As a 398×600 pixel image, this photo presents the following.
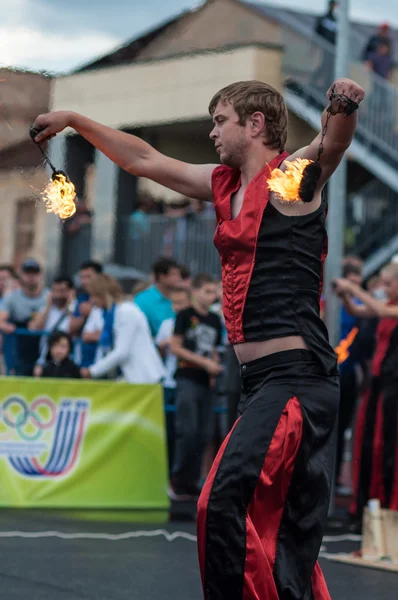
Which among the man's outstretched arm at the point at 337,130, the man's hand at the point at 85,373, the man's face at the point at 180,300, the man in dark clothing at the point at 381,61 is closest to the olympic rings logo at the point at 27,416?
the man's hand at the point at 85,373

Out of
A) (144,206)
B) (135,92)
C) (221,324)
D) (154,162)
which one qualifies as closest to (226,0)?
(135,92)

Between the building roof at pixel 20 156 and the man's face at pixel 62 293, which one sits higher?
the building roof at pixel 20 156

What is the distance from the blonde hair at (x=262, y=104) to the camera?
416 cm

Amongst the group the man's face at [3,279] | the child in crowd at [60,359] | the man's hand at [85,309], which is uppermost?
the man's face at [3,279]

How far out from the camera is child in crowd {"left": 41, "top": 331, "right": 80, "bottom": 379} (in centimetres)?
1043

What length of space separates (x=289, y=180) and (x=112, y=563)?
382cm

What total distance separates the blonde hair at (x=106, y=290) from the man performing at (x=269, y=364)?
6324mm

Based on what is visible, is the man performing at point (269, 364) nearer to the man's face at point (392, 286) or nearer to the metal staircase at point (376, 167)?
the man's face at point (392, 286)

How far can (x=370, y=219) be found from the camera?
1859 cm

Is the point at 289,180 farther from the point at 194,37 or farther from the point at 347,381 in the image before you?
the point at 347,381

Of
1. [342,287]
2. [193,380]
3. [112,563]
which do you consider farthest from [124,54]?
[112,563]

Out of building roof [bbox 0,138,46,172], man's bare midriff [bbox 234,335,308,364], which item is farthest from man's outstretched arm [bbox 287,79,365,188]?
building roof [bbox 0,138,46,172]

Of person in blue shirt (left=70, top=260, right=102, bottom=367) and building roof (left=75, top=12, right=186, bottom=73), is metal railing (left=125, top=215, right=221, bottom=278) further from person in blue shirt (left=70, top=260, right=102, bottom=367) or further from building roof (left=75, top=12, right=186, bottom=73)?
person in blue shirt (left=70, top=260, right=102, bottom=367)

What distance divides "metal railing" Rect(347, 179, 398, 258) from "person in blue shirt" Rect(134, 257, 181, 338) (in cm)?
769
